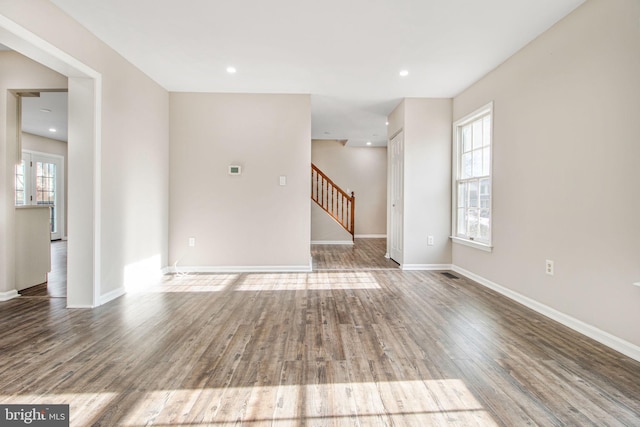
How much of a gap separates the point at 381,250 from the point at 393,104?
308 cm

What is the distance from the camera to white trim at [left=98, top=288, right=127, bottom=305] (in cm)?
312

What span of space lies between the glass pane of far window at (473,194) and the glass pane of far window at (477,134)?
489mm

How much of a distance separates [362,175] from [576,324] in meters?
6.77

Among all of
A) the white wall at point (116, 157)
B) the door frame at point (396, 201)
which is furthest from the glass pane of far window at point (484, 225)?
the white wall at point (116, 157)

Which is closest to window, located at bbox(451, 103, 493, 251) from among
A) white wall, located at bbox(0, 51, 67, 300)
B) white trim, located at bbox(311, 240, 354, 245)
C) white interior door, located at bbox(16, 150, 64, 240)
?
white trim, located at bbox(311, 240, 354, 245)

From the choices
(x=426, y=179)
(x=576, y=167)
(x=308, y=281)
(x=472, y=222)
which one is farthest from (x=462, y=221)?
(x=308, y=281)

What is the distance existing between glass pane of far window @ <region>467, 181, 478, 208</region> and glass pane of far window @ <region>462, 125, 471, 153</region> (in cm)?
52

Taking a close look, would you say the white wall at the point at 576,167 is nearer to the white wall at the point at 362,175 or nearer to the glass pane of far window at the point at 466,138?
the glass pane of far window at the point at 466,138

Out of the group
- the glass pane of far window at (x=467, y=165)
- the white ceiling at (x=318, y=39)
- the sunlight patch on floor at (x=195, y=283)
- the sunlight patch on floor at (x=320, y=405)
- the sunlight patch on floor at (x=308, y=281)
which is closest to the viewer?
the sunlight patch on floor at (x=320, y=405)

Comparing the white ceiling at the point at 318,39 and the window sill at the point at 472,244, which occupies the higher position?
the white ceiling at the point at 318,39

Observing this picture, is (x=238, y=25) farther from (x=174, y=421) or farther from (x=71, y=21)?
(x=174, y=421)

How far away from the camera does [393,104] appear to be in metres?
5.04

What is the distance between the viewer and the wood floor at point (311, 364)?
1522 mm

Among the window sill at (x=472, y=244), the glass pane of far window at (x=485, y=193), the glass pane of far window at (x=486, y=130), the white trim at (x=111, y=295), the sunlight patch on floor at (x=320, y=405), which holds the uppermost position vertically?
the glass pane of far window at (x=486, y=130)
